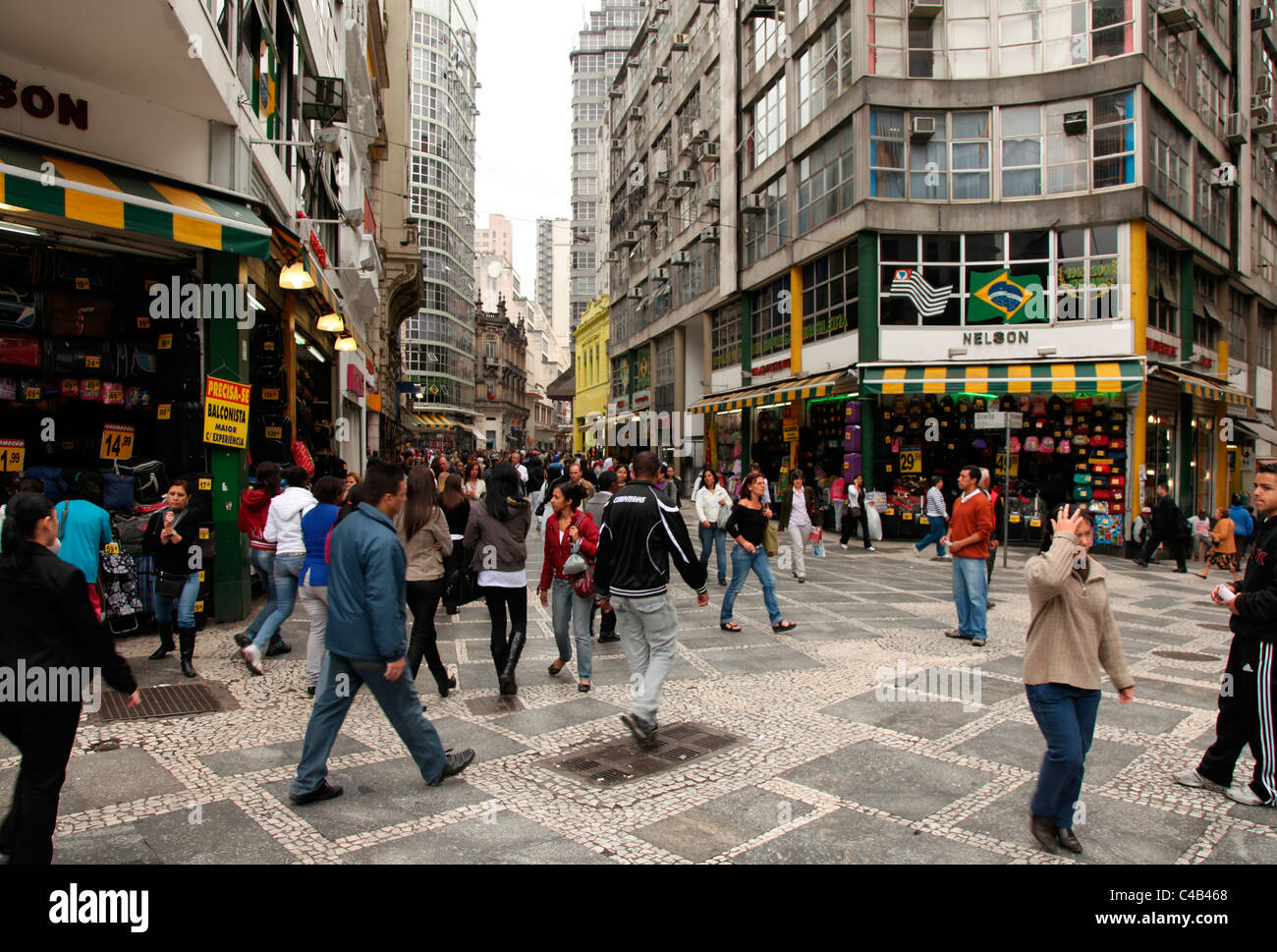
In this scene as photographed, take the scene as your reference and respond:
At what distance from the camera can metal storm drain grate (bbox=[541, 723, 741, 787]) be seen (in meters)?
4.80

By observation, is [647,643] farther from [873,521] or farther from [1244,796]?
[873,521]

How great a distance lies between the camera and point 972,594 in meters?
8.38

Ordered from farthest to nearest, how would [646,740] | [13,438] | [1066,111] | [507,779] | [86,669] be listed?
[1066,111] → [13,438] → [646,740] → [507,779] → [86,669]

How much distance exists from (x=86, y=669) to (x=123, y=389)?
20.6 ft

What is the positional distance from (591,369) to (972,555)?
50.4 m

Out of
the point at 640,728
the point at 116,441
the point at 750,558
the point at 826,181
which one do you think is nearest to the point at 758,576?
the point at 750,558

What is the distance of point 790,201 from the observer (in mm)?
23875

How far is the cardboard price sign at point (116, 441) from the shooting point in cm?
848

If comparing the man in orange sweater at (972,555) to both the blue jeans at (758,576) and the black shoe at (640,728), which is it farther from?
the black shoe at (640,728)

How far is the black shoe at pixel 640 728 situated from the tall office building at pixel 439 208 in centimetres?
6995

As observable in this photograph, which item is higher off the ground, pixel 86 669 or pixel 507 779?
pixel 86 669

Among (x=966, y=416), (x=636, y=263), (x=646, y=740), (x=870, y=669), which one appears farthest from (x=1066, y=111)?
(x=636, y=263)
